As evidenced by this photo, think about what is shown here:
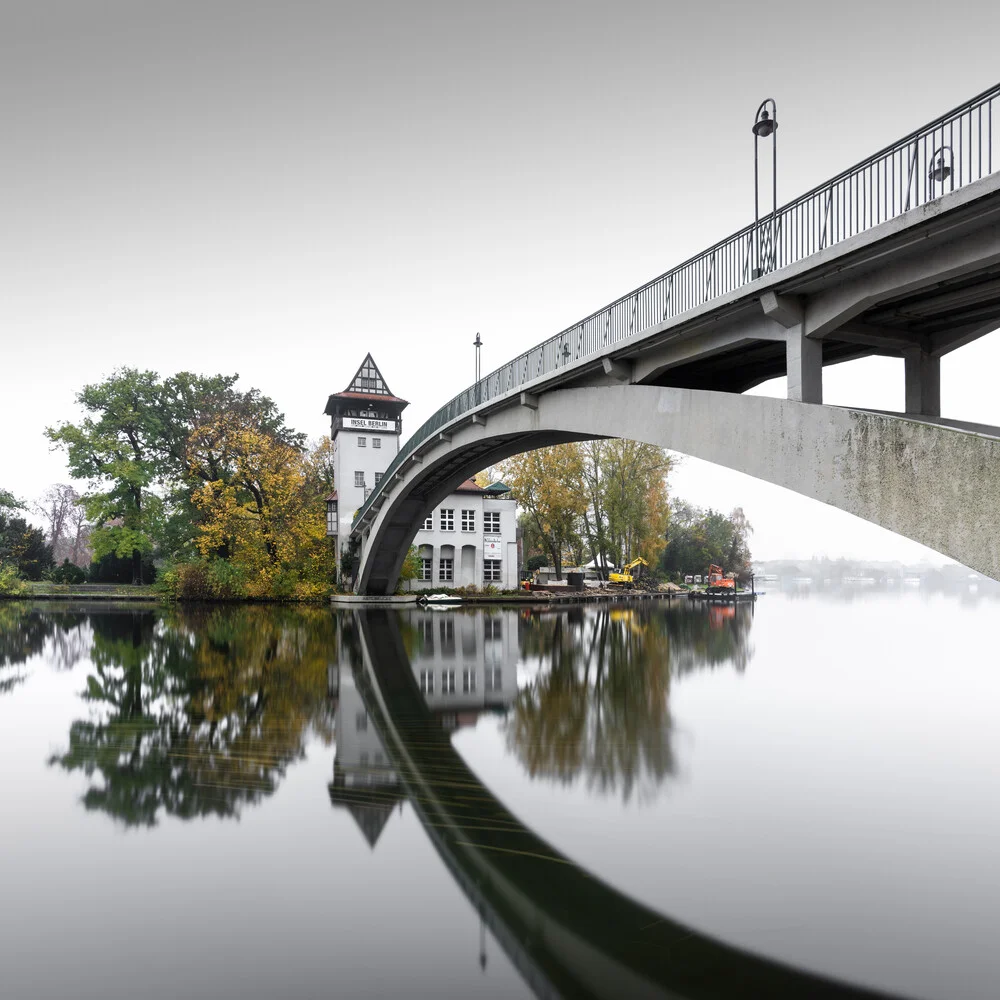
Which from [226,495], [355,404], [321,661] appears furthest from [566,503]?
[321,661]

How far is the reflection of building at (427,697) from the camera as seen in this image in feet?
21.9

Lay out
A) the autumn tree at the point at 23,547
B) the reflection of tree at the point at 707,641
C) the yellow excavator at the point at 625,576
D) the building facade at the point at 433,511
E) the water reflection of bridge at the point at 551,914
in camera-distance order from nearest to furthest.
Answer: the water reflection of bridge at the point at 551,914 → the reflection of tree at the point at 707,641 → the building facade at the point at 433,511 → the autumn tree at the point at 23,547 → the yellow excavator at the point at 625,576

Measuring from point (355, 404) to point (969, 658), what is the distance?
34726mm

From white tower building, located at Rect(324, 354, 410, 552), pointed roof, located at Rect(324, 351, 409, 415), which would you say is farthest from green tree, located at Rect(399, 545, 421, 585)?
pointed roof, located at Rect(324, 351, 409, 415)

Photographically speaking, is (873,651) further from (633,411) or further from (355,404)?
(355,404)

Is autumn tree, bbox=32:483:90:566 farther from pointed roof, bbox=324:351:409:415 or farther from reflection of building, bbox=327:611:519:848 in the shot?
reflection of building, bbox=327:611:519:848

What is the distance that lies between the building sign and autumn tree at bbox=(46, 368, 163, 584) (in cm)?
1236

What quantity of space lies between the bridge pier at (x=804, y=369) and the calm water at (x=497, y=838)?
4291 millimetres

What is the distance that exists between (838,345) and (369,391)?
37026 mm

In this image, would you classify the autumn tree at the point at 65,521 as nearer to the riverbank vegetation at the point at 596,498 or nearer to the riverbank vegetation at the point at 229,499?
the riverbank vegetation at the point at 229,499

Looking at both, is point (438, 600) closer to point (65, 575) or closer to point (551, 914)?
point (65, 575)

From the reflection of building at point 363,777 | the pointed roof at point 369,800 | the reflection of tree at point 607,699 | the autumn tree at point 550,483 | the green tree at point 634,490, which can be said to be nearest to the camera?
the pointed roof at point 369,800

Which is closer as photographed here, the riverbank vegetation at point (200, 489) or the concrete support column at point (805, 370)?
the concrete support column at point (805, 370)

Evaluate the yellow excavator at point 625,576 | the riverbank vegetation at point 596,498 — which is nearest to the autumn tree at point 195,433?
the riverbank vegetation at point 596,498
